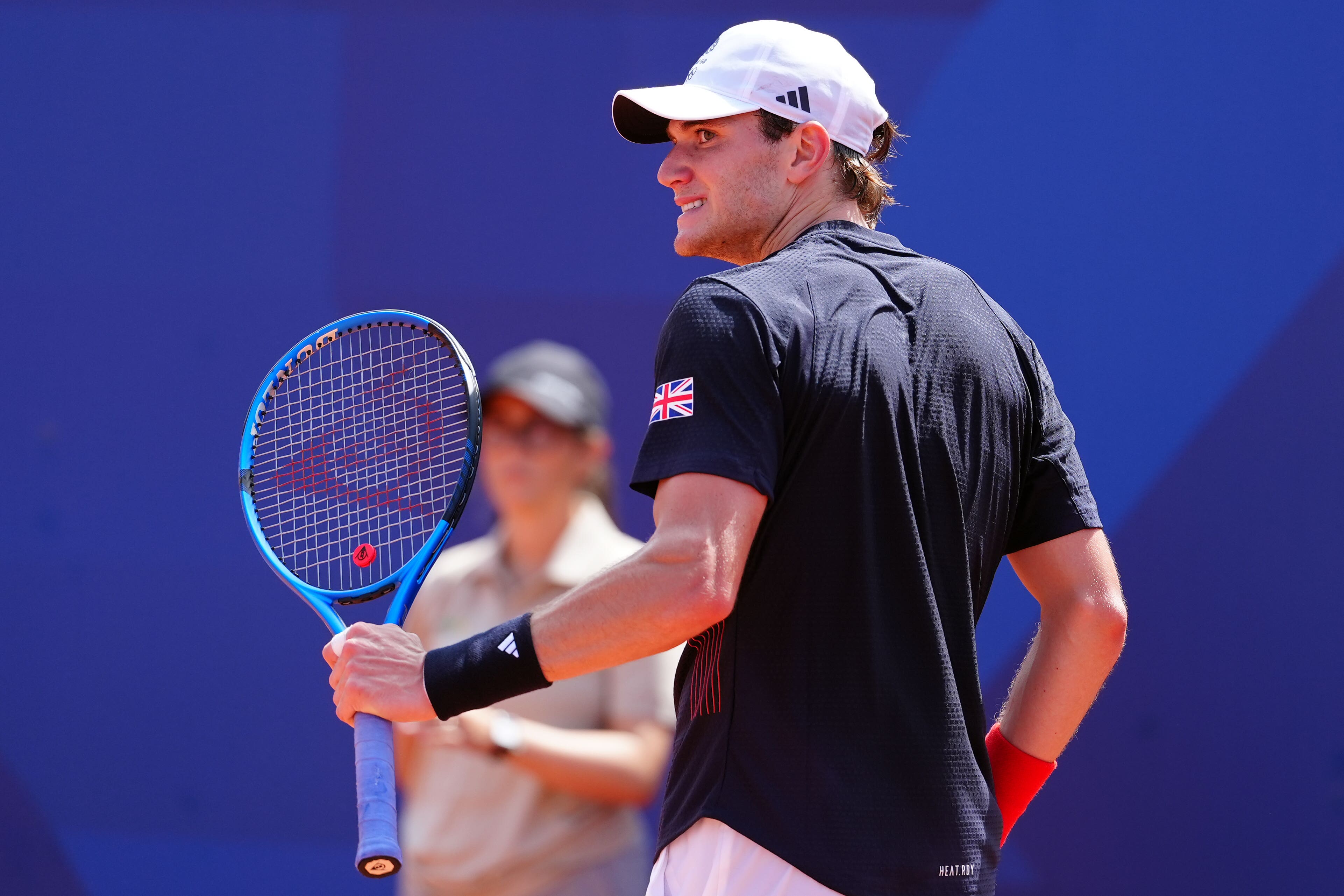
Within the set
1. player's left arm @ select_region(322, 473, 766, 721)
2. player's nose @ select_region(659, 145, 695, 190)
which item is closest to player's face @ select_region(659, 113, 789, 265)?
player's nose @ select_region(659, 145, 695, 190)

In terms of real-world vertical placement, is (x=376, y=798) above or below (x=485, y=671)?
below

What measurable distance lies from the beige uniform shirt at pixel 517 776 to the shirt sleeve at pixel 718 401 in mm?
1114

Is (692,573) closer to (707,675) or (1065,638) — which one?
(707,675)

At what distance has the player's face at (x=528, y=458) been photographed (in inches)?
117

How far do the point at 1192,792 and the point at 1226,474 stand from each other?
0.72 metres

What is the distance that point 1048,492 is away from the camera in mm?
1872

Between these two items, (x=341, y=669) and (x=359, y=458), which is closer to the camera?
(x=341, y=669)

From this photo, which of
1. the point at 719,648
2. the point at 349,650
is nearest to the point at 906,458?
the point at 719,648

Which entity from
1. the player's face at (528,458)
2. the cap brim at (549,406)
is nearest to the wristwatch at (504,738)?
the player's face at (528,458)

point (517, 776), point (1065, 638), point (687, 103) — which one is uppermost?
point (687, 103)

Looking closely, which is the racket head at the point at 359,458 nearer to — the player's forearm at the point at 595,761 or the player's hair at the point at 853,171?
the player's forearm at the point at 595,761

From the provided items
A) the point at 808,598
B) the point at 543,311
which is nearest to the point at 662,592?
the point at 808,598

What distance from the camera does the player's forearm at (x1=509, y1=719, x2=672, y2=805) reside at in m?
2.62

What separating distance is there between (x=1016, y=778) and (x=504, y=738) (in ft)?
3.31
